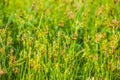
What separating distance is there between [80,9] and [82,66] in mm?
920

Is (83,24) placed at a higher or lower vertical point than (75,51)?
higher

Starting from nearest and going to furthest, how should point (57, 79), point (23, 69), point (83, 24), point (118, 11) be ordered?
point (57, 79)
point (23, 69)
point (83, 24)
point (118, 11)

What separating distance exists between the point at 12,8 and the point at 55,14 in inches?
20.2

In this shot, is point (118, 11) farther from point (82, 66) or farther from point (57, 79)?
point (57, 79)

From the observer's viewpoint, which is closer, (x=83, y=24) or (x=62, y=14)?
(x=83, y=24)

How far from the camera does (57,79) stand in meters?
2.77

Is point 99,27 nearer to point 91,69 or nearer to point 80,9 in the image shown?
point 80,9

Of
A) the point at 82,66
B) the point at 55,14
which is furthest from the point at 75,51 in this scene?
the point at 55,14

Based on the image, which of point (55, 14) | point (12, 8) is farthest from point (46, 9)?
point (12, 8)

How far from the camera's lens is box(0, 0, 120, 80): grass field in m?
2.85

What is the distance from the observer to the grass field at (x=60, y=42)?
2850 millimetres

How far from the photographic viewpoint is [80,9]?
382 centimetres

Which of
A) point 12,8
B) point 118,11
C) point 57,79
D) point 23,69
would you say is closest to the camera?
point 57,79

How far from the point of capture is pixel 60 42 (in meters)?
3.13
